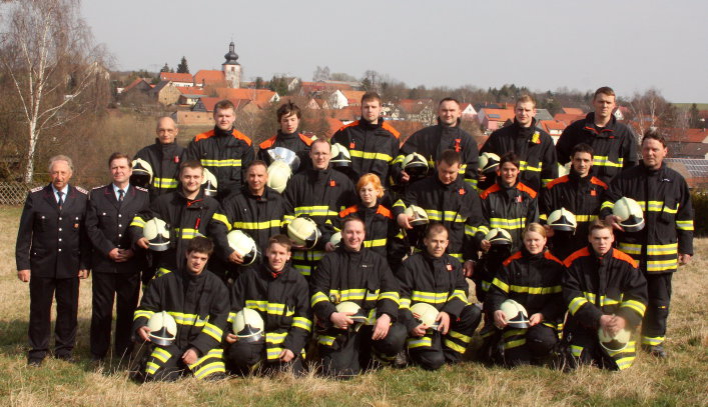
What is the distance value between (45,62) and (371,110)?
85.9ft

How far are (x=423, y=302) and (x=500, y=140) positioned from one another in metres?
2.24

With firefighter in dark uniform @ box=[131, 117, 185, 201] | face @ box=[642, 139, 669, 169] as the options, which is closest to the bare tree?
firefighter in dark uniform @ box=[131, 117, 185, 201]

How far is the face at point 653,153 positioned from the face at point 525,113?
123cm

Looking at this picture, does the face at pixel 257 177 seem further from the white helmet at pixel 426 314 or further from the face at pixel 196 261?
the white helmet at pixel 426 314

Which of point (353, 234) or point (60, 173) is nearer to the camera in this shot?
point (353, 234)

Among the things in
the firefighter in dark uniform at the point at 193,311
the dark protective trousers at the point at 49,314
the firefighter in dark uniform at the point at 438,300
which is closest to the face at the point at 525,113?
the firefighter in dark uniform at the point at 438,300

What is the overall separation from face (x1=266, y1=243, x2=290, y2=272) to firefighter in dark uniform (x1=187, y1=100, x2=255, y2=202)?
57.8 inches

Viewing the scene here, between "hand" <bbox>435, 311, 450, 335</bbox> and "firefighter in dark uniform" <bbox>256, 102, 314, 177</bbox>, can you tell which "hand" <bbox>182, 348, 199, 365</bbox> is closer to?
"hand" <bbox>435, 311, 450, 335</bbox>

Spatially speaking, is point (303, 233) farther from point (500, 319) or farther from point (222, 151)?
point (500, 319)

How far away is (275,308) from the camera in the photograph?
20.6ft

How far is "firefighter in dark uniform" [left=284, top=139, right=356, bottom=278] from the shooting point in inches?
273

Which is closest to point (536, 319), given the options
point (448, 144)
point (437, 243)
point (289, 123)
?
point (437, 243)

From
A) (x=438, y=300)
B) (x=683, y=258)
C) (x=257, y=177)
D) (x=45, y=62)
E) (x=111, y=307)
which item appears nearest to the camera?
(x=257, y=177)

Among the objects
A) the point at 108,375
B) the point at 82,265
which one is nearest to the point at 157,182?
the point at 82,265
